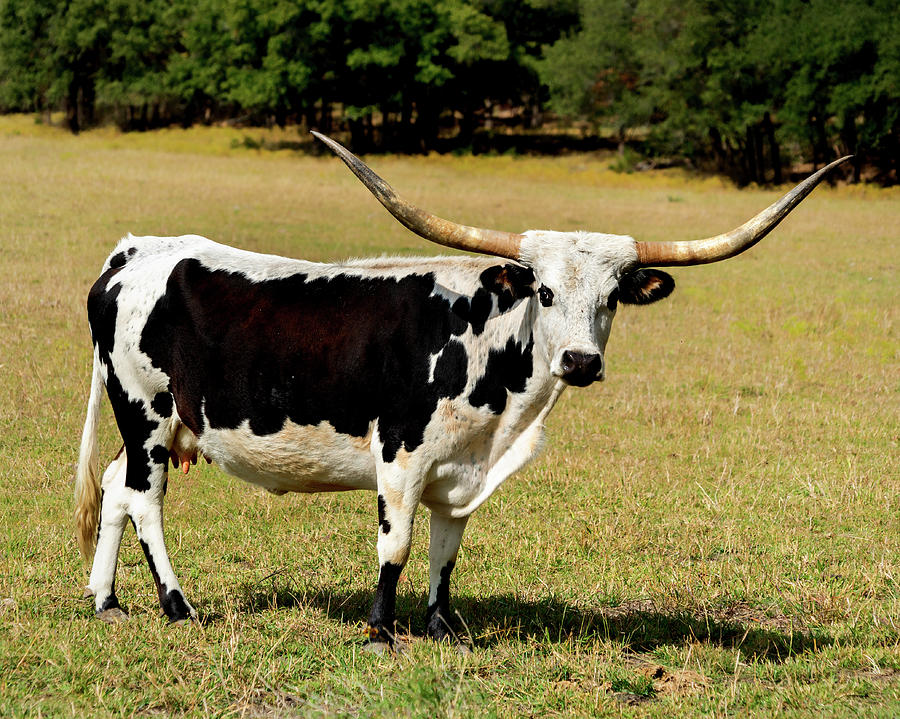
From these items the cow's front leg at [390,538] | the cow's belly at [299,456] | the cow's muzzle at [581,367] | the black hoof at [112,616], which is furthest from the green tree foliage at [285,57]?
the cow's muzzle at [581,367]

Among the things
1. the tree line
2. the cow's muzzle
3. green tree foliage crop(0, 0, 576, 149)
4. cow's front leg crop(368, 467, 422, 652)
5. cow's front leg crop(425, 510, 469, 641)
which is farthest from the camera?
green tree foliage crop(0, 0, 576, 149)

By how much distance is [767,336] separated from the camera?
13812mm

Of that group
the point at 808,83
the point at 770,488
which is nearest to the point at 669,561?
the point at 770,488

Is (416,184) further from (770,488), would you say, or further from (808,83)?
(770,488)

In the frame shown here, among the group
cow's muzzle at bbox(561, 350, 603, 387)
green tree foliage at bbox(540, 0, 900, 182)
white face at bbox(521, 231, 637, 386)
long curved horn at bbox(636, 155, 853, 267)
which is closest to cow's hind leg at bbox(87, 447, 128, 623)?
white face at bbox(521, 231, 637, 386)

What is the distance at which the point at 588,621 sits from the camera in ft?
19.1

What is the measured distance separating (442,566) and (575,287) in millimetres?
1686

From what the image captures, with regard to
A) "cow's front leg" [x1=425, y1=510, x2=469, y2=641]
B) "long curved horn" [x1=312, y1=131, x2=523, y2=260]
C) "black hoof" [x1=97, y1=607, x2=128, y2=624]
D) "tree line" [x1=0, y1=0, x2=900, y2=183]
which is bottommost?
"black hoof" [x1=97, y1=607, x2=128, y2=624]

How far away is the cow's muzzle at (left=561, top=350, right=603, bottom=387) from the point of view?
15.4 feet

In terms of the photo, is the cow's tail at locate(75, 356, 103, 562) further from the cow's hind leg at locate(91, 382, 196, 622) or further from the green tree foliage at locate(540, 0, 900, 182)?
the green tree foliage at locate(540, 0, 900, 182)

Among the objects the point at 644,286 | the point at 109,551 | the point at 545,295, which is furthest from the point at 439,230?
the point at 109,551

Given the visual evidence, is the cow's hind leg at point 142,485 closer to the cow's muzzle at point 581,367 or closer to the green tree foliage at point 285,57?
the cow's muzzle at point 581,367

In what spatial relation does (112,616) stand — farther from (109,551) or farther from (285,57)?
(285,57)

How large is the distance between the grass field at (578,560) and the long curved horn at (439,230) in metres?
2.01
